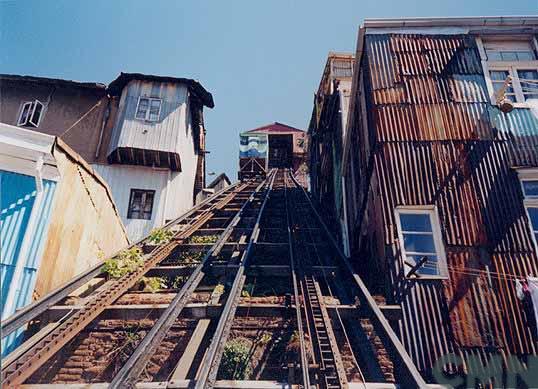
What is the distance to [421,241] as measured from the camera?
6488mm

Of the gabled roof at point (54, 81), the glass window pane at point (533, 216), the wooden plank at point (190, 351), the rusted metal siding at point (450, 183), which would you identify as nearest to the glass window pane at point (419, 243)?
Result: the rusted metal siding at point (450, 183)

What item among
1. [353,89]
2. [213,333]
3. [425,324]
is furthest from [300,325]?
[353,89]

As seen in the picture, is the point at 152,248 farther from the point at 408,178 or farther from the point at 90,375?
the point at 408,178

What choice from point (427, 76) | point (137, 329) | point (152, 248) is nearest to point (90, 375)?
point (137, 329)

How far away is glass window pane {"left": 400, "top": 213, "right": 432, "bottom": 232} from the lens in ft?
21.7

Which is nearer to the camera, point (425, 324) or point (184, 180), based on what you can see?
point (425, 324)

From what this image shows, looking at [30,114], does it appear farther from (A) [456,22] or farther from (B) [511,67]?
(B) [511,67]

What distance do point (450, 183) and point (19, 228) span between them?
8503mm

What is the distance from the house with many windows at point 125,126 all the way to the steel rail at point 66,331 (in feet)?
27.2

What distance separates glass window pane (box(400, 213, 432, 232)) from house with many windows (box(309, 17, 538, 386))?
2cm

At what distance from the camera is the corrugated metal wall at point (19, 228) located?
5070 mm

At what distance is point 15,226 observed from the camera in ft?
17.4

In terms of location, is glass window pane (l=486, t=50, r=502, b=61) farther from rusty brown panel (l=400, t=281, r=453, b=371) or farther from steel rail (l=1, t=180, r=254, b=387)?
steel rail (l=1, t=180, r=254, b=387)

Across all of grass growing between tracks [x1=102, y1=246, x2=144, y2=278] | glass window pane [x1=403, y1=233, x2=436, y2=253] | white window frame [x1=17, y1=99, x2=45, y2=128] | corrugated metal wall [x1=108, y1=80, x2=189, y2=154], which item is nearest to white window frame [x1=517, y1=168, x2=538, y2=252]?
glass window pane [x1=403, y1=233, x2=436, y2=253]
